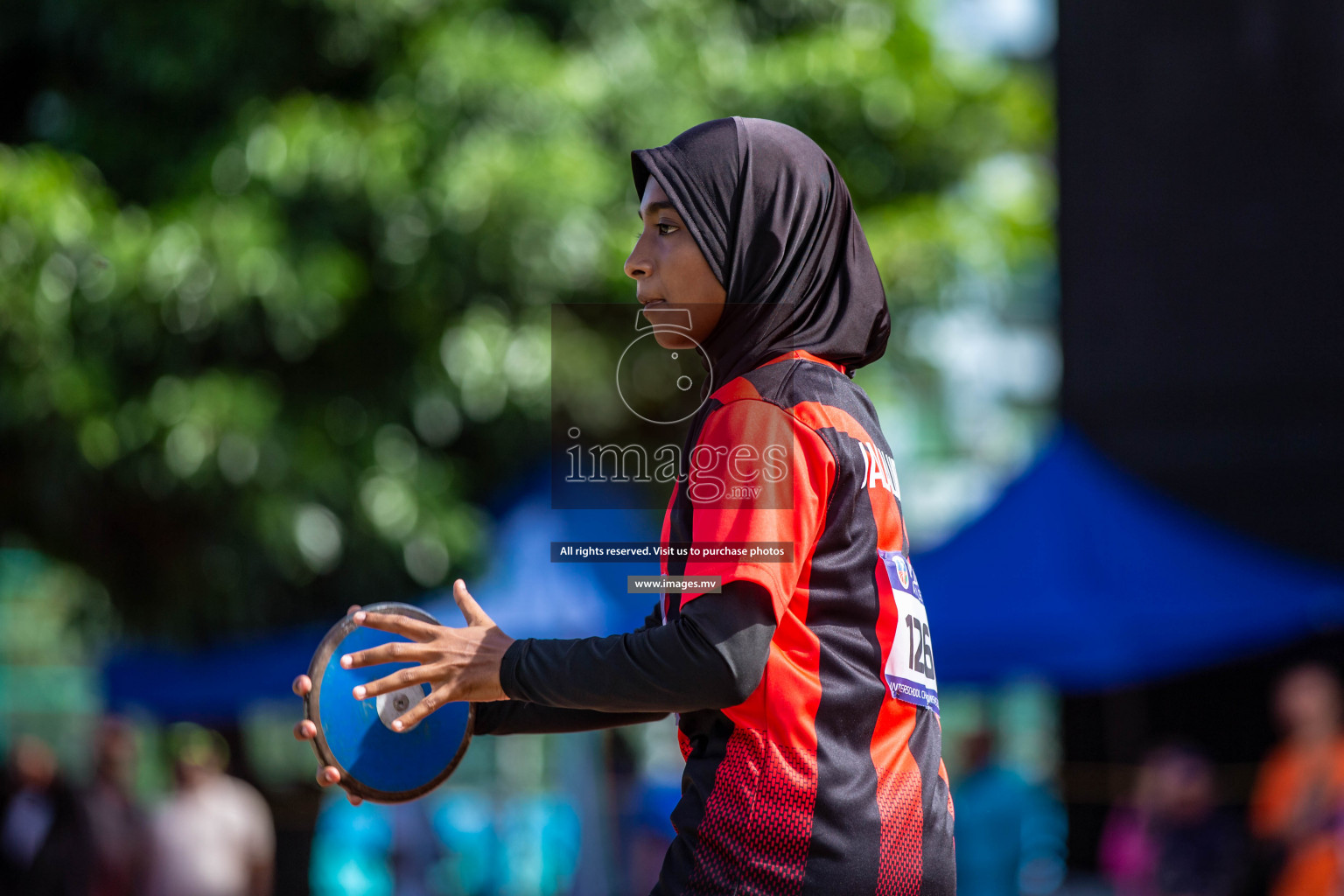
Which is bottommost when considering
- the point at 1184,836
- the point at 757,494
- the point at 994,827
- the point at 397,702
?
the point at 994,827

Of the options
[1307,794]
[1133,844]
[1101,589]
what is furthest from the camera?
[1133,844]

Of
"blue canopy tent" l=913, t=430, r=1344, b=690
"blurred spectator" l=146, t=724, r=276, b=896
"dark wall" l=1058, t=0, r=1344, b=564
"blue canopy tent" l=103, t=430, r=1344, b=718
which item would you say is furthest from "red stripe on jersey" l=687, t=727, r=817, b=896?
"dark wall" l=1058, t=0, r=1344, b=564

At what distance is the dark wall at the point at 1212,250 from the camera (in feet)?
30.3

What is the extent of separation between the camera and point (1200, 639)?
7816 millimetres

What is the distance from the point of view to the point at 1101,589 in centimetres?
788

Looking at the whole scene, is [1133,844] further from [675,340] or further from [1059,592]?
[675,340]

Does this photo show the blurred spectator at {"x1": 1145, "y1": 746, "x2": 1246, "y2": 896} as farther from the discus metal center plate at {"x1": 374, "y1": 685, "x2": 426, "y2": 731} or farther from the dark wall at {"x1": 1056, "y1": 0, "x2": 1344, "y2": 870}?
the discus metal center plate at {"x1": 374, "y1": 685, "x2": 426, "y2": 731}

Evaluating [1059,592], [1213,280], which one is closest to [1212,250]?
[1213,280]

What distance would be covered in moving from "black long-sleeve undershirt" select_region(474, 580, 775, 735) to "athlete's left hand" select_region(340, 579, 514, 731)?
3 cm

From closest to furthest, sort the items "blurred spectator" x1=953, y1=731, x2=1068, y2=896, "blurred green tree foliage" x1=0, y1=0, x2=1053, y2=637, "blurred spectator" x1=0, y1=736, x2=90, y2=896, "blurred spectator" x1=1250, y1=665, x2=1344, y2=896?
1. "blurred spectator" x1=1250, y1=665, x2=1344, y2=896
2. "blurred green tree foliage" x1=0, y1=0, x2=1053, y2=637
3. "blurred spectator" x1=953, y1=731, x2=1068, y2=896
4. "blurred spectator" x1=0, y1=736, x2=90, y2=896

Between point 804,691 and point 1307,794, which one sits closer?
point 804,691

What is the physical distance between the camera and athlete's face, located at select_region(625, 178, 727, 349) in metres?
2.01

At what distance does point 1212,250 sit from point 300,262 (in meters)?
6.04

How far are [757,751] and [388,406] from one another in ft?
22.6
